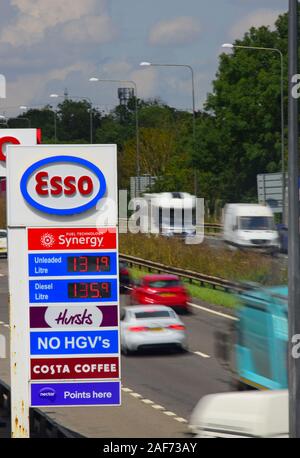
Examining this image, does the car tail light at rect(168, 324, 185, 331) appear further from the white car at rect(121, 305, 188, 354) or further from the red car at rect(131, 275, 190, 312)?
the red car at rect(131, 275, 190, 312)

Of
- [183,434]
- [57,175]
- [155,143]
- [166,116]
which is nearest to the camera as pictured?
[57,175]

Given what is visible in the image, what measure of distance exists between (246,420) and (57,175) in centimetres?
548

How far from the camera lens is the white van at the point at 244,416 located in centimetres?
1232

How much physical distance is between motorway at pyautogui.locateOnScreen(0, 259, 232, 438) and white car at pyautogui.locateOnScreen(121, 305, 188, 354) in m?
0.56

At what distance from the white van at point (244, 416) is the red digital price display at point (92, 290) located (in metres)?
4.26

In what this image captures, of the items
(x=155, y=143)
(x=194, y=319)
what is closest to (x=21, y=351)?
(x=194, y=319)

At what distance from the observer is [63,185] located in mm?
16547

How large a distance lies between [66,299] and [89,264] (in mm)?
599

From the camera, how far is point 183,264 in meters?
60.8

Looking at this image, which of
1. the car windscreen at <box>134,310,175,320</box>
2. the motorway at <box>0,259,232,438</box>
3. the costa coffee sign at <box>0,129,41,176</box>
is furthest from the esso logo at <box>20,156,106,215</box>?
the car windscreen at <box>134,310,175,320</box>

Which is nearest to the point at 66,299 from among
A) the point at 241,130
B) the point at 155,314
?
the point at 155,314

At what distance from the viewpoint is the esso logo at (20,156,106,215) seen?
1644 cm

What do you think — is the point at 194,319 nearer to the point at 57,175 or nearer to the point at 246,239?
the point at 246,239

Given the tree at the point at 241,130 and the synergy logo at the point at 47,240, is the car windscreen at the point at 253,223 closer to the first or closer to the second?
the tree at the point at 241,130
